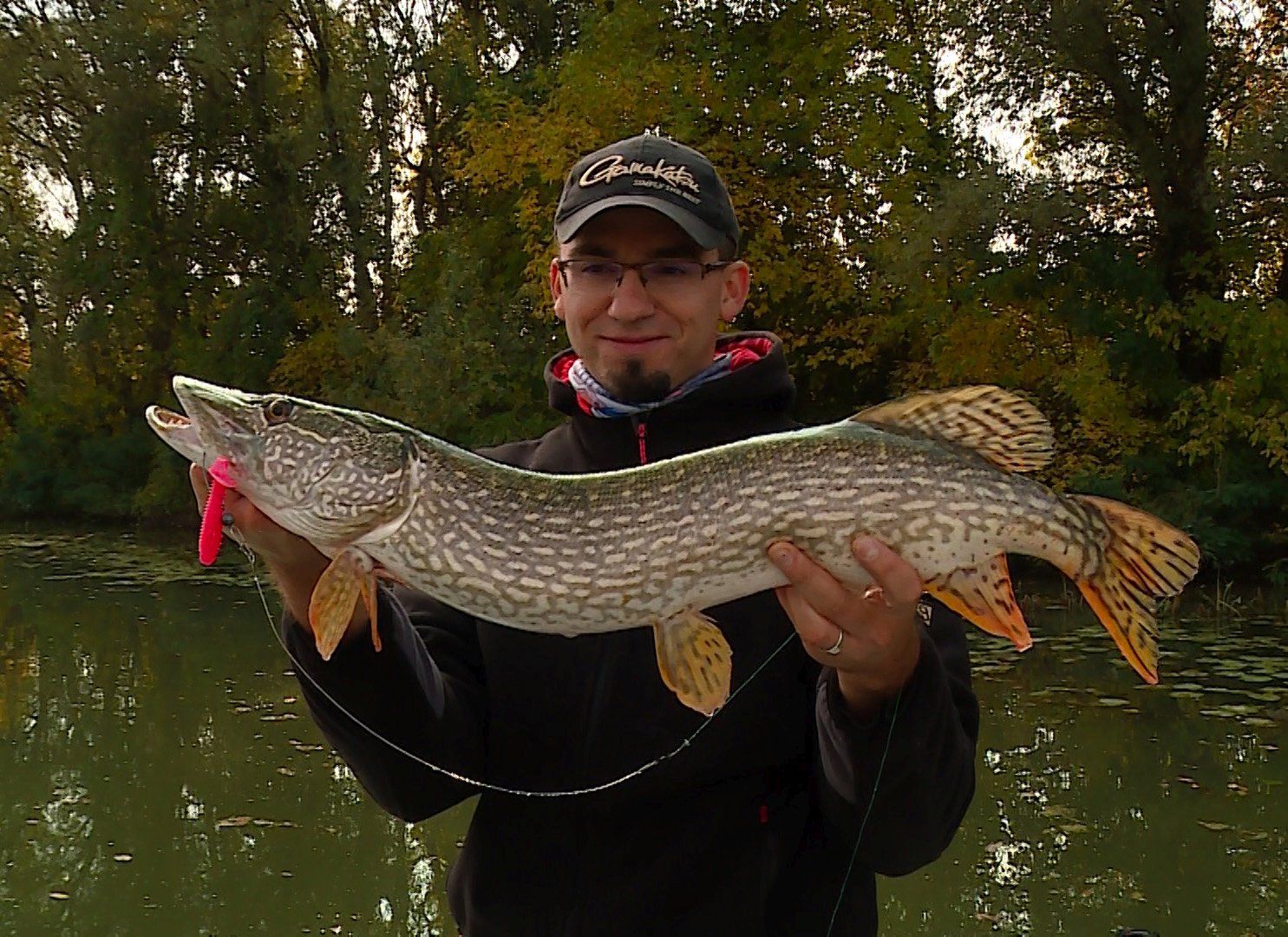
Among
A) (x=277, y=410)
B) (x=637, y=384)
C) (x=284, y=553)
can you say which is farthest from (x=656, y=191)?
(x=284, y=553)

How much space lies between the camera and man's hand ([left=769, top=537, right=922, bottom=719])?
146 centimetres

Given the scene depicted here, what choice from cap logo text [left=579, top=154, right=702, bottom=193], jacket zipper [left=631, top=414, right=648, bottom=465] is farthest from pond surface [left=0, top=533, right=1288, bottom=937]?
cap logo text [left=579, top=154, right=702, bottom=193]

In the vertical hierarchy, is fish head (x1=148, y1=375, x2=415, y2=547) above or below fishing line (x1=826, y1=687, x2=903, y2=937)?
above

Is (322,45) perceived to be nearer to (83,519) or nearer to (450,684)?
(83,519)

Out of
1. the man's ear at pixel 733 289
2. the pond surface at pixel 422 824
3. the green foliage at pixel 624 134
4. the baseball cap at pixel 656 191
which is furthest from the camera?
the green foliage at pixel 624 134

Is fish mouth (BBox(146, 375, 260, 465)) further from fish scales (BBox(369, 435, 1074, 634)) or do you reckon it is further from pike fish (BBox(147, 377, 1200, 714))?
fish scales (BBox(369, 435, 1074, 634))

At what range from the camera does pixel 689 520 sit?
154 cm

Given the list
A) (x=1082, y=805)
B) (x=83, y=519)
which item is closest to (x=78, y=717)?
(x=1082, y=805)

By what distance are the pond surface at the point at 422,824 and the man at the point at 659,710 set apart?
7.36 ft

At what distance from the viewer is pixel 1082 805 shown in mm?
4613

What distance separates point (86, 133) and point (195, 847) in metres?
15.3

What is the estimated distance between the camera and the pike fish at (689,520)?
1.49m

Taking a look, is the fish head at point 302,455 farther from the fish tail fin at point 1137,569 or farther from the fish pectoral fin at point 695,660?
the fish tail fin at point 1137,569

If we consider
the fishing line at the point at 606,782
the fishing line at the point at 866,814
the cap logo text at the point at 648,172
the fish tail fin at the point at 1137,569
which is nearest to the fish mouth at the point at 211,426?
the fishing line at the point at 606,782
